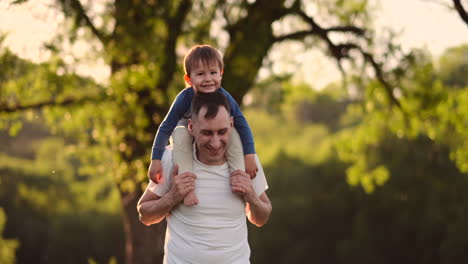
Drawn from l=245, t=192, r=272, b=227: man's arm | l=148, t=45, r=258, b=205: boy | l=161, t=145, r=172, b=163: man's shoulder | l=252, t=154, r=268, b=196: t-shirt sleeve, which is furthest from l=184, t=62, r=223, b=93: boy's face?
l=245, t=192, r=272, b=227: man's arm

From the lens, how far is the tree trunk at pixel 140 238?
8242mm

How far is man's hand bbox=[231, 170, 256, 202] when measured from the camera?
2539 millimetres

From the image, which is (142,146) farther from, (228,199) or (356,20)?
(228,199)

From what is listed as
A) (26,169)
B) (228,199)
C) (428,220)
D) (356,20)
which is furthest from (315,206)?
(228,199)

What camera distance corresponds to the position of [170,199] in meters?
2.52

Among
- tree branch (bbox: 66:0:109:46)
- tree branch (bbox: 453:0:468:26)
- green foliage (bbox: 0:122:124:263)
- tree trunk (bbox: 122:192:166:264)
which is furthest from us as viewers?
green foliage (bbox: 0:122:124:263)

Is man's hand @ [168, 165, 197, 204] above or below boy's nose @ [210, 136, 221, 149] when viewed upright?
below

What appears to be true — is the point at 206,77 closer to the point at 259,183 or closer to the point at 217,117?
the point at 217,117

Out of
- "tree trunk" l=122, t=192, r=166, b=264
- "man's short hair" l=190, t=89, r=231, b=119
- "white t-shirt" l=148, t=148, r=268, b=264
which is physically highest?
"man's short hair" l=190, t=89, r=231, b=119

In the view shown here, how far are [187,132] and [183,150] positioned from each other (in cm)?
10

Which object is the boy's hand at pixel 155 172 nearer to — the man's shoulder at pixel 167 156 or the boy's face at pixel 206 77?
the man's shoulder at pixel 167 156

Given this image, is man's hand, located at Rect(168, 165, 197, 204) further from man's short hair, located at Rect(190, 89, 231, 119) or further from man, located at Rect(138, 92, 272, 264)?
man's short hair, located at Rect(190, 89, 231, 119)

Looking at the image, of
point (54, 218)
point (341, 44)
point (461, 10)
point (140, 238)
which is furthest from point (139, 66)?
point (54, 218)

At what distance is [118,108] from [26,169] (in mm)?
19968
